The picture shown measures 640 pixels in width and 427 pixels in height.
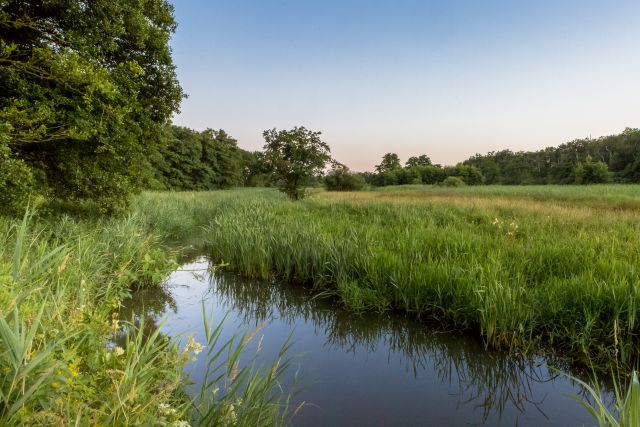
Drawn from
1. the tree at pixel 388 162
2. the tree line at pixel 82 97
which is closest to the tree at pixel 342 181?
the tree line at pixel 82 97

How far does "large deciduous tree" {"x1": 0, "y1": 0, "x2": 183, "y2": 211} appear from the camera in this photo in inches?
236

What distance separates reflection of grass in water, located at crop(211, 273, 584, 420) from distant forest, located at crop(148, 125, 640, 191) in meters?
14.5

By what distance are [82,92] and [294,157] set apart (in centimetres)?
1302

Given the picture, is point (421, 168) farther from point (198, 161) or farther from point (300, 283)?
point (300, 283)

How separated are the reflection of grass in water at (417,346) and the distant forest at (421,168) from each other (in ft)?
47.7

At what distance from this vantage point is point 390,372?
3.84 meters

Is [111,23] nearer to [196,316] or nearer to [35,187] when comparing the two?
[35,187]

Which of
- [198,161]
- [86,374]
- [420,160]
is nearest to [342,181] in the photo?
[198,161]

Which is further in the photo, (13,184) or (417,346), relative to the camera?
(13,184)

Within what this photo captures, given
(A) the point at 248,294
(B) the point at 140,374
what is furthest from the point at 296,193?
(B) the point at 140,374

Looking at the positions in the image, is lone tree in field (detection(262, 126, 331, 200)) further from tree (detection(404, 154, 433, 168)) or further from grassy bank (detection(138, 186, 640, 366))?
tree (detection(404, 154, 433, 168))

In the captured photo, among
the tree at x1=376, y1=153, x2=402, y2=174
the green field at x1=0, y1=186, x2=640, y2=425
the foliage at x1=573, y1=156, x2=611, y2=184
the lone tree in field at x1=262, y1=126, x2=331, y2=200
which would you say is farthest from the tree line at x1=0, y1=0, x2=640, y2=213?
the tree at x1=376, y1=153, x2=402, y2=174

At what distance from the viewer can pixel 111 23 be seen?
24.2 ft

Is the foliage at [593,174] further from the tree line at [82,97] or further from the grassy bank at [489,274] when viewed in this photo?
the tree line at [82,97]
